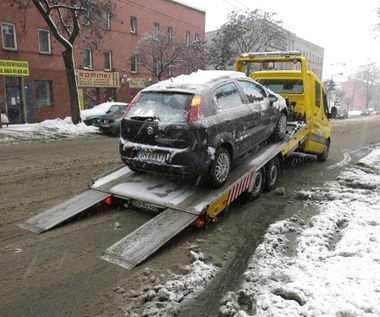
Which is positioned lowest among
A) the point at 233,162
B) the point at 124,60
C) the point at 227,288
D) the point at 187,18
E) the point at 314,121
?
the point at 227,288

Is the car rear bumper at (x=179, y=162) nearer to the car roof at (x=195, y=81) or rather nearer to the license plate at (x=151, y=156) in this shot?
the license plate at (x=151, y=156)

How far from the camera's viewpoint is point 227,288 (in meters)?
3.78

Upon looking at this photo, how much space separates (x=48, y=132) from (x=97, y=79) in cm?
1168

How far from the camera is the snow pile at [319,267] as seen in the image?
3.33 m

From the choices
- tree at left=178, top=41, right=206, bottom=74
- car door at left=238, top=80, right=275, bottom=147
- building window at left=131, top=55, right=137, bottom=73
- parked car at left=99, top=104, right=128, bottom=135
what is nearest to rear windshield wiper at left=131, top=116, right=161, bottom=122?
car door at left=238, top=80, right=275, bottom=147

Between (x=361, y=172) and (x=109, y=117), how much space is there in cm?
1144

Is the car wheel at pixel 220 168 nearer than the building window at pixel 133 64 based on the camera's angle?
Yes

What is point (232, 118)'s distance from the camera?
19.0 ft

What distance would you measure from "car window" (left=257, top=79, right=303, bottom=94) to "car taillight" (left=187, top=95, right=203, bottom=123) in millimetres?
4259

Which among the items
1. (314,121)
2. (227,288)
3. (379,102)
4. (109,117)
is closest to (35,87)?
(109,117)

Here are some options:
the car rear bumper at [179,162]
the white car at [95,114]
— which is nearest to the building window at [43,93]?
the white car at [95,114]

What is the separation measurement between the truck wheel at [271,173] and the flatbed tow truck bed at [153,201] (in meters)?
0.23

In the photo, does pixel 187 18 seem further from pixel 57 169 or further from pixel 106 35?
pixel 57 169

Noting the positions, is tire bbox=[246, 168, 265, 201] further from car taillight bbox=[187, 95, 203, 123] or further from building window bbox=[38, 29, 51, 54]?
building window bbox=[38, 29, 51, 54]
